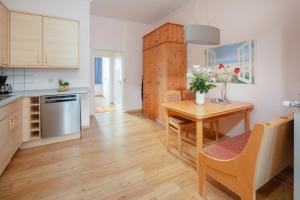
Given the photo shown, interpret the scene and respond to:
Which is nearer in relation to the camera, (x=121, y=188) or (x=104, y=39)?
(x=121, y=188)

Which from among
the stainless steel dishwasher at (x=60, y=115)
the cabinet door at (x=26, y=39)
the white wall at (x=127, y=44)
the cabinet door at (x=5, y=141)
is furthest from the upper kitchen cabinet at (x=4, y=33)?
the white wall at (x=127, y=44)

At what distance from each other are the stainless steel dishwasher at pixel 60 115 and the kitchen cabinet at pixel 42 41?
0.70m

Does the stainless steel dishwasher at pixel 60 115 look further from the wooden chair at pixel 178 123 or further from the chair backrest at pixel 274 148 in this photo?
the chair backrest at pixel 274 148

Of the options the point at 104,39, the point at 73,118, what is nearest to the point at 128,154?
the point at 73,118

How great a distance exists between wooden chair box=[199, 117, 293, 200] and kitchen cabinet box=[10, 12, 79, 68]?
9.60 feet

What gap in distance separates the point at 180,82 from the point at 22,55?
316 centimetres

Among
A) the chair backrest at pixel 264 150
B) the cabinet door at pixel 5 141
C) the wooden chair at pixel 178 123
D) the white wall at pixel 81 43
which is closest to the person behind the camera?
the chair backrest at pixel 264 150

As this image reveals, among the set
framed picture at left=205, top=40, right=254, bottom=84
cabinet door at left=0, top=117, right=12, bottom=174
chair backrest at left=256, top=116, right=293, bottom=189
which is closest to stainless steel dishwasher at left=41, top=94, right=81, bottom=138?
cabinet door at left=0, top=117, right=12, bottom=174

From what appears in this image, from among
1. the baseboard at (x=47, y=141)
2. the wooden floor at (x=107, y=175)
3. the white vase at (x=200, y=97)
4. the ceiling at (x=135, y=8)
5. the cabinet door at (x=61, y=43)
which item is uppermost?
the ceiling at (x=135, y=8)

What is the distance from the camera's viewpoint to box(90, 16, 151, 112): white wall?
4.84 metres

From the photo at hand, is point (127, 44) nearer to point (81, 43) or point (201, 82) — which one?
point (81, 43)

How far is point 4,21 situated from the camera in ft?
8.30

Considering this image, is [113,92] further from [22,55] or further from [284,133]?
[284,133]

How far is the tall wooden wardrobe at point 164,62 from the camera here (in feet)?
12.5
